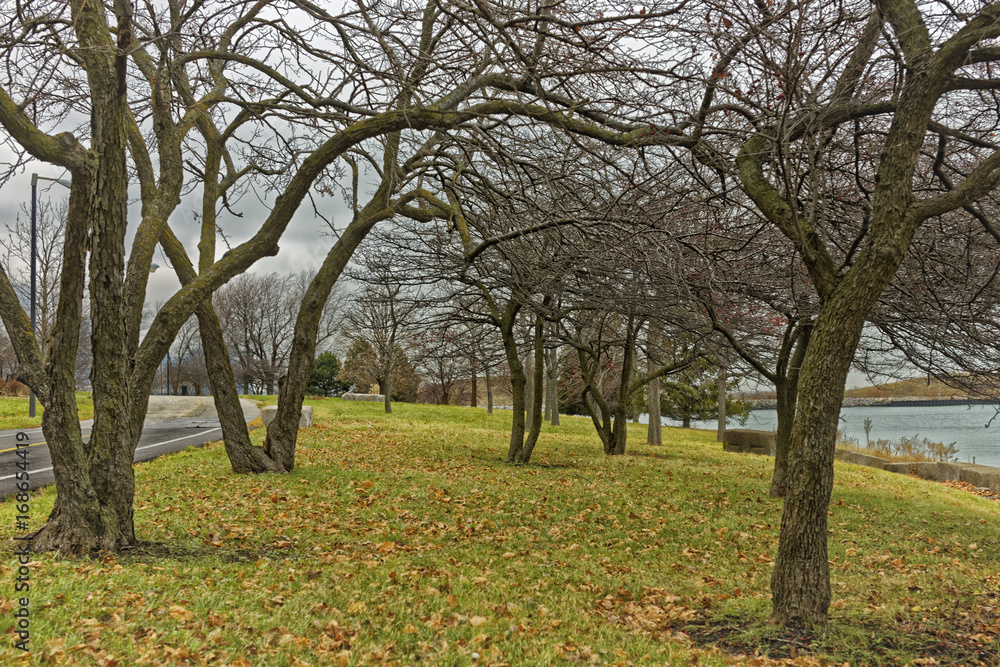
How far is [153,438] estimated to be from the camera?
54.0 feet

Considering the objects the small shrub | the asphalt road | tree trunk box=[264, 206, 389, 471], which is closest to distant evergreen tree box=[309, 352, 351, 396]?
the asphalt road

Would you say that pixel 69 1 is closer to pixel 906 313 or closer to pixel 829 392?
pixel 829 392

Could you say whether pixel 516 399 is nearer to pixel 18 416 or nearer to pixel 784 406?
pixel 784 406

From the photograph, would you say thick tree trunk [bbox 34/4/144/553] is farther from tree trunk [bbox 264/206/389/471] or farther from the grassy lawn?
tree trunk [bbox 264/206/389/471]

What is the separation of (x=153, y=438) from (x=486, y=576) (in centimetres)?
1431

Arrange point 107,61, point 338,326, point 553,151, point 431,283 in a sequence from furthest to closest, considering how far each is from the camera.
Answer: point 338,326, point 431,283, point 553,151, point 107,61

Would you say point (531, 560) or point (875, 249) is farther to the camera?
point (531, 560)

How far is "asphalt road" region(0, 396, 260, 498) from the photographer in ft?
31.3

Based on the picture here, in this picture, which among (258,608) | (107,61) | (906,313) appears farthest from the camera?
(906,313)

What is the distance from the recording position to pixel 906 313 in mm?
7797

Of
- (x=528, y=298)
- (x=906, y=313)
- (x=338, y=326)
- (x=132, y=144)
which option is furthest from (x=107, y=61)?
(x=338, y=326)

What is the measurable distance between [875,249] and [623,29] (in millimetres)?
2615

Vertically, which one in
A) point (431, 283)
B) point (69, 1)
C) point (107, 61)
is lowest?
point (431, 283)

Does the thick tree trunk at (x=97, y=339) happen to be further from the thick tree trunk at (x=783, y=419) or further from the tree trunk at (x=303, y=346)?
the thick tree trunk at (x=783, y=419)
